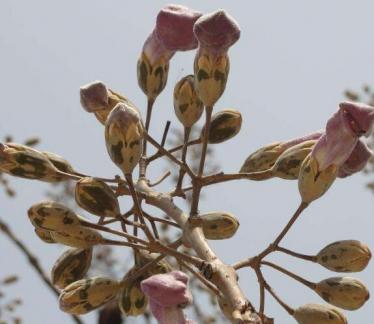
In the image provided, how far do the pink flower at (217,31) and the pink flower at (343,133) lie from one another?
0.36 metres

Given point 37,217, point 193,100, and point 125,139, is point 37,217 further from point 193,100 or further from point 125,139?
point 193,100

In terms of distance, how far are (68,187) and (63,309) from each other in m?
3.02

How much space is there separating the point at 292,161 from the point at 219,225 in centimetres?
27

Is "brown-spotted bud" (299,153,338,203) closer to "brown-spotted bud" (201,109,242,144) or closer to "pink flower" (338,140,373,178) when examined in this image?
"pink flower" (338,140,373,178)

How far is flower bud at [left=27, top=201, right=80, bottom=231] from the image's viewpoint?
1947 mm

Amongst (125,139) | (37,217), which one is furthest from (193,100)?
(37,217)

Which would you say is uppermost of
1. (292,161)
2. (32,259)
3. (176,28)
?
(176,28)

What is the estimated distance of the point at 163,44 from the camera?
230 centimetres

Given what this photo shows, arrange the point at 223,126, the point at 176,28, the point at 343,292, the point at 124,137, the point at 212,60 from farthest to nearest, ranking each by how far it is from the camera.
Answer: the point at 223,126, the point at 176,28, the point at 212,60, the point at 343,292, the point at 124,137

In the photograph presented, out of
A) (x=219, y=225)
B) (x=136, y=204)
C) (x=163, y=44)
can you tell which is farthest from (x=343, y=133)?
(x=163, y=44)

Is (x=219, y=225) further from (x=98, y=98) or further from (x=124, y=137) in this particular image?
(x=98, y=98)

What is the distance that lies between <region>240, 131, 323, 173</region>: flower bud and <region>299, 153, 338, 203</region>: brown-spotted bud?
0.99 feet

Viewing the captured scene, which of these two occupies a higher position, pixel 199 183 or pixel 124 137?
pixel 124 137

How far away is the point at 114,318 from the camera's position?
4.00m
